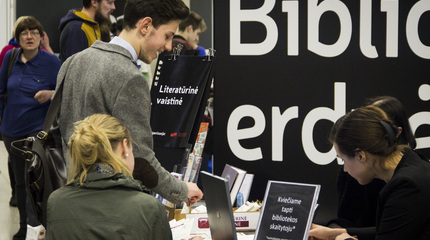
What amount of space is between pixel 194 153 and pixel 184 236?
0.95 metres

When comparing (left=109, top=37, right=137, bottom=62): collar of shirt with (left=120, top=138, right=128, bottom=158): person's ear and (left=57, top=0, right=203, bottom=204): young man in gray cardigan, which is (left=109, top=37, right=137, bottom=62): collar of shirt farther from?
(left=120, top=138, right=128, bottom=158): person's ear

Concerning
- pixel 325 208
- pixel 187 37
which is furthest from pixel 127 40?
pixel 187 37

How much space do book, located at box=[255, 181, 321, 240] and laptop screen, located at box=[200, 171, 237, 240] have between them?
14 cm

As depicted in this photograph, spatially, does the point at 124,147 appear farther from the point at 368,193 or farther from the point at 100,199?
the point at 368,193

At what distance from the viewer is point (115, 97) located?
7.88 ft

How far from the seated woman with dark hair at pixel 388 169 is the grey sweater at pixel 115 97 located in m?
0.75

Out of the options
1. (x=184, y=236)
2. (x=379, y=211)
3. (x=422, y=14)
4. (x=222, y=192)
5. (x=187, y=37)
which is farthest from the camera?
(x=187, y=37)

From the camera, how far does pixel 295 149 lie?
148 inches

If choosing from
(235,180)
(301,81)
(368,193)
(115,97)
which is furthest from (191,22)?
(115,97)

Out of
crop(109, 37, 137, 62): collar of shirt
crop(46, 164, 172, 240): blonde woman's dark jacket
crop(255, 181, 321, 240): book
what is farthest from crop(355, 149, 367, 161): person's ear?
crop(109, 37, 137, 62): collar of shirt

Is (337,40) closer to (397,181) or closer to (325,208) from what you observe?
(325,208)

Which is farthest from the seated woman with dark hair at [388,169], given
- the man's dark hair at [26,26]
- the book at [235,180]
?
the man's dark hair at [26,26]

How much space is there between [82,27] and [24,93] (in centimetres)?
90

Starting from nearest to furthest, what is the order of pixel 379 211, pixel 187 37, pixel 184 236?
1. pixel 379 211
2. pixel 184 236
3. pixel 187 37
